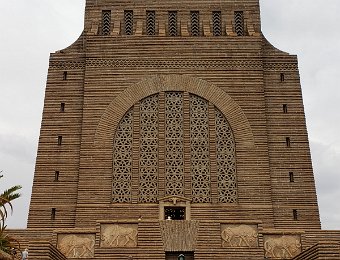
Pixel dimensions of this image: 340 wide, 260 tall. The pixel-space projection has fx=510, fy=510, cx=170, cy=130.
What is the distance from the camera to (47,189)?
20.6 metres

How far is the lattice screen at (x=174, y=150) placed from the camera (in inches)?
800

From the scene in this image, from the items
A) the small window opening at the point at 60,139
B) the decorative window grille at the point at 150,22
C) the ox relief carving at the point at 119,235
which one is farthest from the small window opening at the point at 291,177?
the small window opening at the point at 60,139

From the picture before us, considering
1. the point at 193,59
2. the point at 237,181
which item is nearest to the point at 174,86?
the point at 193,59

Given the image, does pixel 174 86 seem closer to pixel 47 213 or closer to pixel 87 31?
pixel 87 31

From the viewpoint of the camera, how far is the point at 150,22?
23.5 m

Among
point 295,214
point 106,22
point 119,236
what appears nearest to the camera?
point 119,236

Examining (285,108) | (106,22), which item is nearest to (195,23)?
(106,22)

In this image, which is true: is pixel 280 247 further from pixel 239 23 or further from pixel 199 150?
pixel 239 23

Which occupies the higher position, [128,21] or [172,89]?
[128,21]

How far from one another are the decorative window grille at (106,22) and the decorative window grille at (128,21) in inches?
29.7

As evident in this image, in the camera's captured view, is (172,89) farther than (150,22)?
No

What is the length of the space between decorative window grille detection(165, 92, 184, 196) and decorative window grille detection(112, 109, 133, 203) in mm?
1512

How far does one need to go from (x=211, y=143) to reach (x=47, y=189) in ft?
22.7

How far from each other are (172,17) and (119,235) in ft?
36.8
